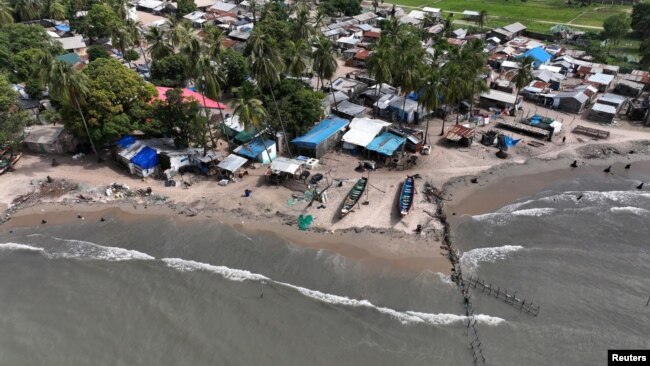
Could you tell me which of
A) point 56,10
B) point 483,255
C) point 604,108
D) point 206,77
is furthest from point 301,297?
point 56,10

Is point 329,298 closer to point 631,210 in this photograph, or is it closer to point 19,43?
point 631,210

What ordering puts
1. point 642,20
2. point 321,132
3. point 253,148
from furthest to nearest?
point 642,20
point 321,132
point 253,148

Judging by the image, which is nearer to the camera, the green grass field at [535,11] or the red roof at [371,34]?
the red roof at [371,34]

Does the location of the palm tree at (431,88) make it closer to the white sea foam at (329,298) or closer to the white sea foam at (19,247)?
the white sea foam at (329,298)

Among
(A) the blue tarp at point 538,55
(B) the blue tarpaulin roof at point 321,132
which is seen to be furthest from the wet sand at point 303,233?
(A) the blue tarp at point 538,55

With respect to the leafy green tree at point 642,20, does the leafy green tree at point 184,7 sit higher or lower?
higher
